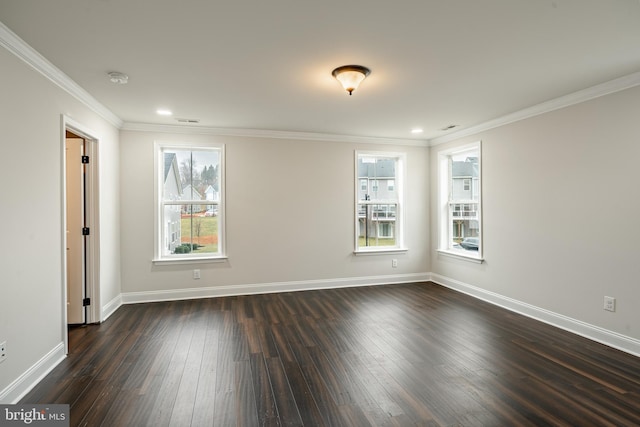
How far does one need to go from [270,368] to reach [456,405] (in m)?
1.42

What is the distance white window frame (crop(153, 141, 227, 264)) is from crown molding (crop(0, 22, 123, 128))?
3.29 feet

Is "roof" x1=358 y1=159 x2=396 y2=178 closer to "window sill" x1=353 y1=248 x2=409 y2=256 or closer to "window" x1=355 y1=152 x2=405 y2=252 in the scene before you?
A: "window" x1=355 y1=152 x2=405 y2=252

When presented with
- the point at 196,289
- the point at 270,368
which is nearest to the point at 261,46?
the point at 270,368

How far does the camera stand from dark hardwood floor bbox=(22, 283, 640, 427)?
2.12m

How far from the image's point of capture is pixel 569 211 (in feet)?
11.7

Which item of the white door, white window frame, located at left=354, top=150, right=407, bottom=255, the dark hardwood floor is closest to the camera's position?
the dark hardwood floor

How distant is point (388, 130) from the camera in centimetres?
515

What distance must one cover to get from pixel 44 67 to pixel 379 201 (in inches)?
182

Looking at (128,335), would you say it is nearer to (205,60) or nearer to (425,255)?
(205,60)

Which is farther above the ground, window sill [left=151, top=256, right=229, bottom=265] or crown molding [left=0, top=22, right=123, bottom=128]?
crown molding [left=0, top=22, right=123, bottom=128]

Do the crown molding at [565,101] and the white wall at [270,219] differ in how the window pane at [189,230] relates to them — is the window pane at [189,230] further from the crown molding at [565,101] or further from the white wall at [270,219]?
the crown molding at [565,101]

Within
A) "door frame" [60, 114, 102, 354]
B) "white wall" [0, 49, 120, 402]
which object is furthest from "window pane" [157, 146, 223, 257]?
"white wall" [0, 49, 120, 402]

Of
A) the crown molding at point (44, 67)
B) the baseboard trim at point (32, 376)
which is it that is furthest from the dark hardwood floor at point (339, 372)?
the crown molding at point (44, 67)

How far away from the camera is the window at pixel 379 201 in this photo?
574 centimetres
